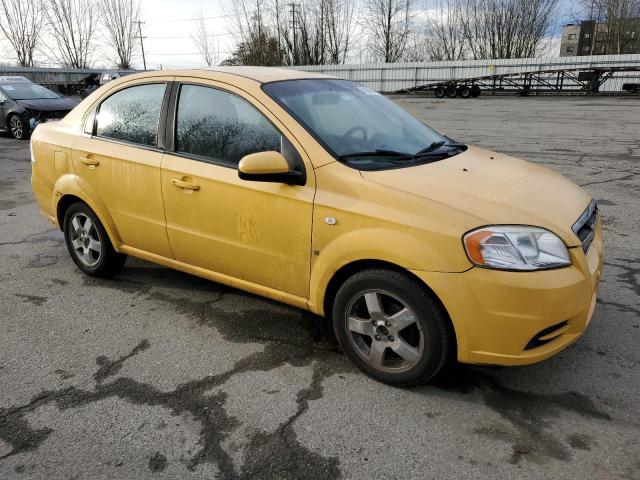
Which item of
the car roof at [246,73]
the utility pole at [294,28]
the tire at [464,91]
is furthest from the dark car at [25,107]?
the utility pole at [294,28]

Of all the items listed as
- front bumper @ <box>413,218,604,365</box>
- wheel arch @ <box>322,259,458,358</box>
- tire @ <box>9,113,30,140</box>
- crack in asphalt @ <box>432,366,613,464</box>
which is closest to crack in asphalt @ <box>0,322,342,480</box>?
wheel arch @ <box>322,259,458,358</box>

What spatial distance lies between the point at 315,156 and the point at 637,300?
2640 mm

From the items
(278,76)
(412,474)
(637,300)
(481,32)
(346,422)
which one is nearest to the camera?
(412,474)

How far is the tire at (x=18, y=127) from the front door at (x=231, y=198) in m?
11.8

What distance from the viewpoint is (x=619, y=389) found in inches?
111

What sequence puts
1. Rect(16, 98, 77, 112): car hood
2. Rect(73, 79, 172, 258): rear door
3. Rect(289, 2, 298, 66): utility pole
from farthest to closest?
1. Rect(289, 2, 298, 66): utility pole
2. Rect(16, 98, 77, 112): car hood
3. Rect(73, 79, 172, 258): rear door

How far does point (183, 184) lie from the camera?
11.3ft

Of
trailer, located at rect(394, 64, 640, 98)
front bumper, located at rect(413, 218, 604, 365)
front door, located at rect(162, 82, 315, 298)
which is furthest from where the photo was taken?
trailer, located at rect(394, 64, 640, 98)

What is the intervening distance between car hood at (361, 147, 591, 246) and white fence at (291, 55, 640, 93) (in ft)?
91.7

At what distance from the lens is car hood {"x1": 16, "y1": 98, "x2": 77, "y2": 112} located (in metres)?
13.2

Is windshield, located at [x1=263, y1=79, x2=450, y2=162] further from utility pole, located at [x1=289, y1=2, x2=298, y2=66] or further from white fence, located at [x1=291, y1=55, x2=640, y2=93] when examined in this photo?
utility pole, located at [x1=289, y1=2, x2=298, y2=66]

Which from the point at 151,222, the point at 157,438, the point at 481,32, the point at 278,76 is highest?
the point at 481,32

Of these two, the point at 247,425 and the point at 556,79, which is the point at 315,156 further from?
the point at 556,79

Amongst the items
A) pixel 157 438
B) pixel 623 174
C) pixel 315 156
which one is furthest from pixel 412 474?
pixel 623 174
